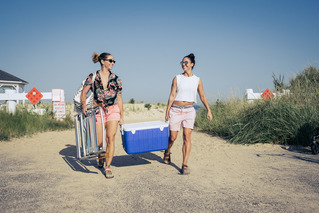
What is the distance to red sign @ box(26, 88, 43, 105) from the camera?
38.8ft

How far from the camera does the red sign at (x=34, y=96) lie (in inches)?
466

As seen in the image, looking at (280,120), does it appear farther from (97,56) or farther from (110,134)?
(97,56)

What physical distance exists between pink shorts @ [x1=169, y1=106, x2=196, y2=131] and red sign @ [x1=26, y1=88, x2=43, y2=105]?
9.31 m

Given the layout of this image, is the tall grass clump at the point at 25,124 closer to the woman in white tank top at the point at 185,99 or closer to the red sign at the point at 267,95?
the woman in white tank top at the point at 185,99

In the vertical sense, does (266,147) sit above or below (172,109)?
below

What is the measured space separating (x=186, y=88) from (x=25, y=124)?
738 cm

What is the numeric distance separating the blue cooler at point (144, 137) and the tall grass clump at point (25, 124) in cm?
564

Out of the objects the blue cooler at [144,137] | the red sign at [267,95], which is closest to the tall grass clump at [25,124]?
the blue cooler at [144,137]

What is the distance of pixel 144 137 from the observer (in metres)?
4.39

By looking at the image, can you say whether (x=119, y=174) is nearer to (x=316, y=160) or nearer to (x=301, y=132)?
(x=316, y=160)

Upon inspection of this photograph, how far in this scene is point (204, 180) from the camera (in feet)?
13.5

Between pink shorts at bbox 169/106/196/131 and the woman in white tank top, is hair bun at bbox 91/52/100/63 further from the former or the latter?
pink shorts at bbox 169/106/196/131

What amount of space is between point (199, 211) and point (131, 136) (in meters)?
1.84

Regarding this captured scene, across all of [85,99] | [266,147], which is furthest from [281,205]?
[266,147]
